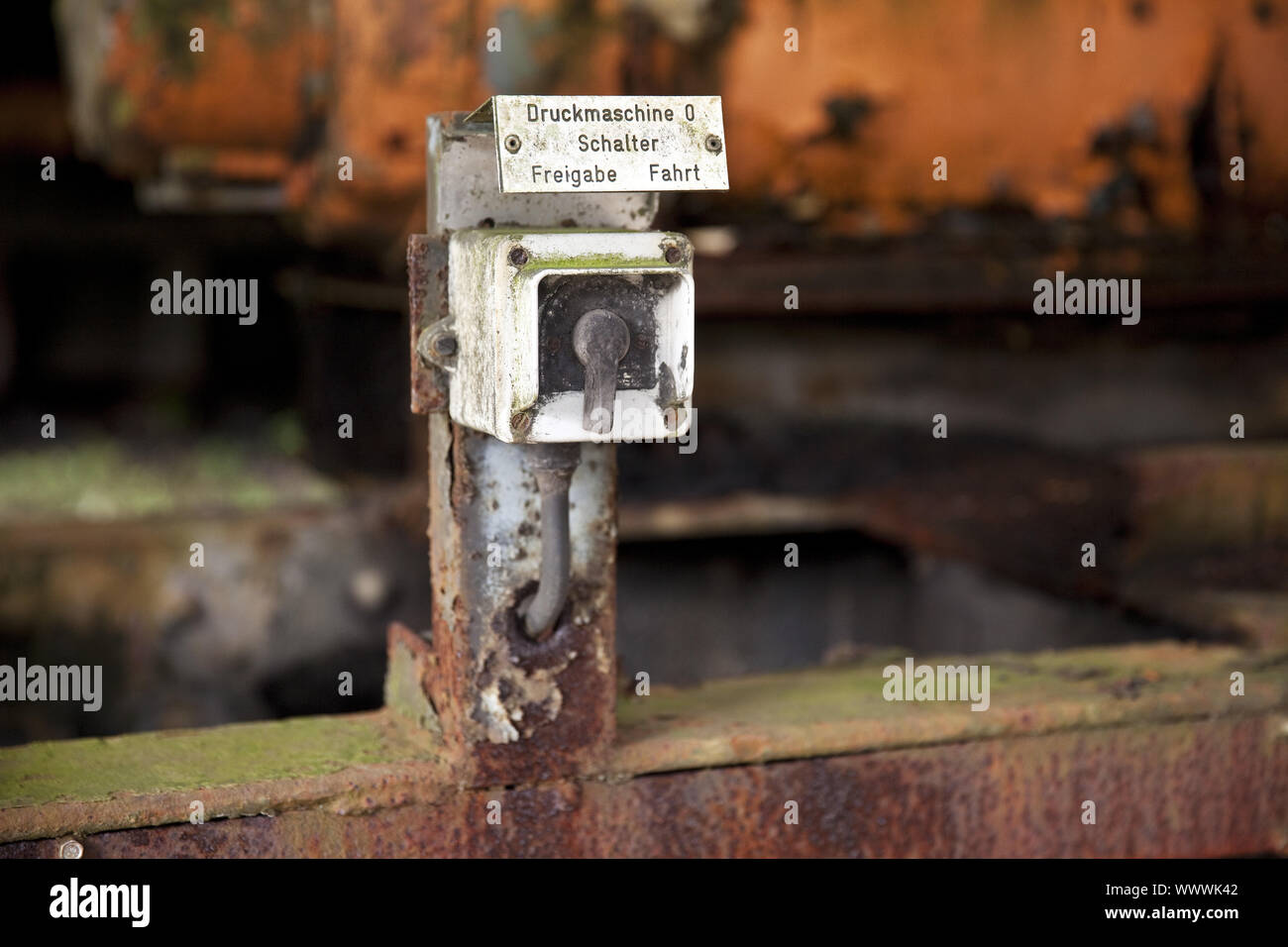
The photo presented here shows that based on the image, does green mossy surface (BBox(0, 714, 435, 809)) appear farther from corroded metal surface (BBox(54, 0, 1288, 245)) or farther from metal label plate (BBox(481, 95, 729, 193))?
corroded metal surface (BBox(54, 0, 1288, 245))

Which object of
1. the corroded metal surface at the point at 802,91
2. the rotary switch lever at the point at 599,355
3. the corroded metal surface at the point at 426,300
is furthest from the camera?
the corroded metal surface at the point at 802,91

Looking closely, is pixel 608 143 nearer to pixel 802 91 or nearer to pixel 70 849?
pixel 70 849

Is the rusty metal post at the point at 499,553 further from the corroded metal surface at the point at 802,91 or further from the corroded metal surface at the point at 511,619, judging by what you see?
the corroded metal surface at the point at 802,91

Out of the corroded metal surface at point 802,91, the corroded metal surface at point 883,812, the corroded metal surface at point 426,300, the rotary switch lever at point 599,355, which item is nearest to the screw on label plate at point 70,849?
the corroded metal surface at point 883,812

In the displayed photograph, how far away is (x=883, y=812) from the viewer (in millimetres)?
1509

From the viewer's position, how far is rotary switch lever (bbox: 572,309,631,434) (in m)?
1.15

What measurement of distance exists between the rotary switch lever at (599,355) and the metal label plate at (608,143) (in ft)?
0.40

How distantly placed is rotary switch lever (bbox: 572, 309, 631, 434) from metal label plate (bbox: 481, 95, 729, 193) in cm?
12

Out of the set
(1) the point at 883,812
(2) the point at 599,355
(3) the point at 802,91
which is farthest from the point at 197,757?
(3) the point at 802,91

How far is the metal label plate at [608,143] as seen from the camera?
1.18 m

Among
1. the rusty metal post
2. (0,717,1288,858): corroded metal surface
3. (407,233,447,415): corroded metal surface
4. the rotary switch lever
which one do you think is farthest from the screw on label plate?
the rotary switch lever

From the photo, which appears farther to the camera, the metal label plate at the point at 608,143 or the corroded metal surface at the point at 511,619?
the corroded metal surface at the point at 511,619
